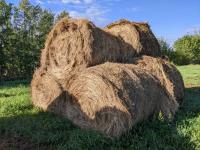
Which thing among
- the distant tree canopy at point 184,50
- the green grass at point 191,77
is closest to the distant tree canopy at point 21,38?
the green grass at point 191,77

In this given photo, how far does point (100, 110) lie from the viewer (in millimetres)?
8648

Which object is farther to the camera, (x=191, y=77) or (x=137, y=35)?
(x=191, y=77)

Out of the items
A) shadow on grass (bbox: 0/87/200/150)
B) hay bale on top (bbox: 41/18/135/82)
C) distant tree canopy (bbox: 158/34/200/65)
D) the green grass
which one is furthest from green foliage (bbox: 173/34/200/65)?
shadow on grass (bbox: 0/87/200/150)

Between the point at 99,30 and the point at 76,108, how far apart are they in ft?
7.83

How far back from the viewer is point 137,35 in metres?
11.9

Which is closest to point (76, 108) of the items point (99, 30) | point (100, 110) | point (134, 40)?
point (100, 110)

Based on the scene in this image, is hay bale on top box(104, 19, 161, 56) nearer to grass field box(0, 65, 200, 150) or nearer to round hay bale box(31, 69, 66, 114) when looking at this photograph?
round hay bale box(31, 69, 66, 114)

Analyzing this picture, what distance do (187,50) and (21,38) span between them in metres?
29.1

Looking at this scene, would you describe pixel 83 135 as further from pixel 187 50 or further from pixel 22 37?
pixel 187 50

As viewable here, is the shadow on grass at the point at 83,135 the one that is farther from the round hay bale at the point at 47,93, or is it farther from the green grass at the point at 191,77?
the green grass at the point at 191,77

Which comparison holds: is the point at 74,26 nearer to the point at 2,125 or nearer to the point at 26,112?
the point at 26,112

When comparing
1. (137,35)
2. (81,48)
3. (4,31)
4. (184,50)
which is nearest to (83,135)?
(81,48)

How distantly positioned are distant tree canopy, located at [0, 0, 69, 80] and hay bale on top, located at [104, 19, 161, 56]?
1976 cm

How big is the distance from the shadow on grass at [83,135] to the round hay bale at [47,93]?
1.29 feet
